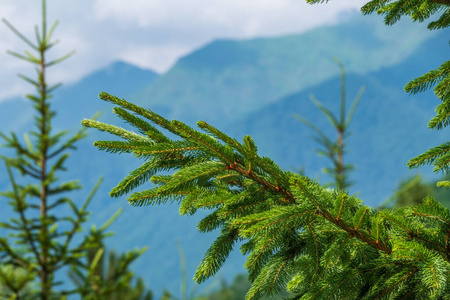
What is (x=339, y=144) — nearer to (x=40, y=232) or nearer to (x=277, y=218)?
(x=40, y=232)

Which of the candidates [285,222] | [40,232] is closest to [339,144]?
Result: [40,232]

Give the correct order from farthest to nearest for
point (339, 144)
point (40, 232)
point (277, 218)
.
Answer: point (339, 144) → point (40, 232) → point (277, 218)

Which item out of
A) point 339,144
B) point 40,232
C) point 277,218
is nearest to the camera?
point 277,218

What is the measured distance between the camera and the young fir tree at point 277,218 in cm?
133

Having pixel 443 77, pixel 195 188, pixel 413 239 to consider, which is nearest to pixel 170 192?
pixel 195 188

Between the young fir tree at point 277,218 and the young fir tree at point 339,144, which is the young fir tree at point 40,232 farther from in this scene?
the young fir tree at point 277,218

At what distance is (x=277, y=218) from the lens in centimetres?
132

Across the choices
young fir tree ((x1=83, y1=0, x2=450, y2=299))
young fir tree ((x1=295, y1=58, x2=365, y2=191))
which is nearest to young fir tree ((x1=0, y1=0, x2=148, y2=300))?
young fir tree ((x1=295, y1=58, x2=365, y2=191))

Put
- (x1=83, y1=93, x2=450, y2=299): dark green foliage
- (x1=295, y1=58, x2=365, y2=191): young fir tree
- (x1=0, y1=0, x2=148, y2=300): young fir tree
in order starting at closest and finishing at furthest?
(x1=83, y1=93, x2=450, y2=299): dark green foliage < (x1=0, y1=0, x2=148, y2=300): young fir tree < (x1=295, y1=58, x2=365, y2=191): young fir tree

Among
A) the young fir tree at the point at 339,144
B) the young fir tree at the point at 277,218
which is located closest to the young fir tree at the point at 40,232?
the young fir tree at the point at 339,144

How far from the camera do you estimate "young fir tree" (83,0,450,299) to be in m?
1.33

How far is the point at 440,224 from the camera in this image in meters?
1.61

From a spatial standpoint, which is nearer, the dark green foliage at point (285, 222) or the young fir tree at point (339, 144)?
the dark green foliage at point (285, 222)

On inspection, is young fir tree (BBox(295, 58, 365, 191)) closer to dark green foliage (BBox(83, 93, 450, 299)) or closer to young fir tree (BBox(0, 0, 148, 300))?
young fir tree (BBox(0, 0, 148, 300))
